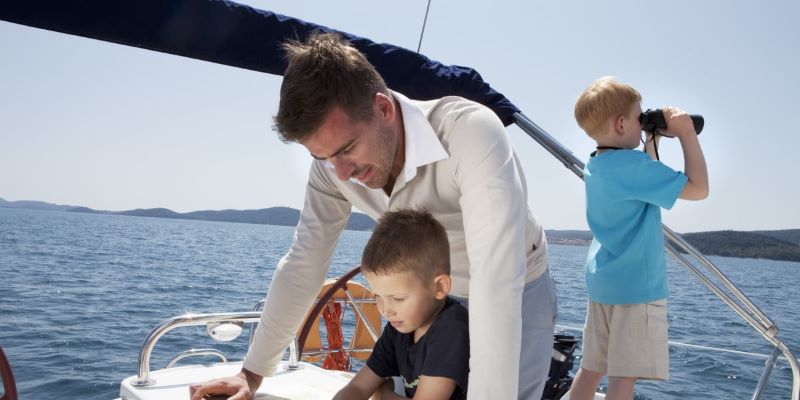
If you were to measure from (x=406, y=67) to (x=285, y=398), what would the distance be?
1098 millimetres

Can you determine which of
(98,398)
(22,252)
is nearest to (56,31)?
(98,398)

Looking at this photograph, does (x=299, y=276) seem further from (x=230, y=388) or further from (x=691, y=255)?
(x=691, y=255)

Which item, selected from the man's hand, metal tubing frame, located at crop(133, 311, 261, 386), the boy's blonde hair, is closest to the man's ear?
the man's hand

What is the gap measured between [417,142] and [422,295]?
0.35 metres

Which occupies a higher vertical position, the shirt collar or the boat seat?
the shirt collar

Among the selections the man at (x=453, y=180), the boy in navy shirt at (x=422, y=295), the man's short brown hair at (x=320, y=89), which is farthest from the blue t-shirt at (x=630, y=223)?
the man's short brown hair at (x=320, y=89)

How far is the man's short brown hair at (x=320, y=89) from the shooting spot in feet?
4.37

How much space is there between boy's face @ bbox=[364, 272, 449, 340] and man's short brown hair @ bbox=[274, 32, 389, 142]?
371 mm

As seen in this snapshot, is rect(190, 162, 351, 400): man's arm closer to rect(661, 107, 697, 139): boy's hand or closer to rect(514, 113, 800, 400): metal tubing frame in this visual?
rect(514, 113, 800, 400): metal tubing frame

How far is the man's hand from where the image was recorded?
1688 millimetres

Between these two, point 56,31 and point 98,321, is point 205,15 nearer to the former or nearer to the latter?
point 56,31

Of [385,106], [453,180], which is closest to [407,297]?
[453,180]

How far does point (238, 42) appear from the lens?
1810mm

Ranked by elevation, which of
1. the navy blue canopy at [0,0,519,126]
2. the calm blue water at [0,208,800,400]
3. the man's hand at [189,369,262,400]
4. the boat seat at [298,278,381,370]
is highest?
the navy blue canopy at [0,0,519,126]
